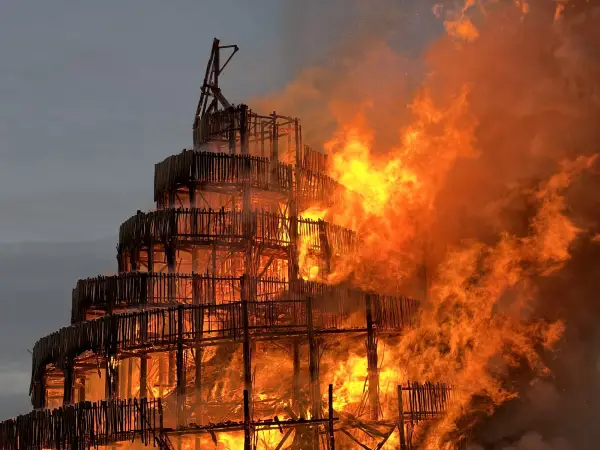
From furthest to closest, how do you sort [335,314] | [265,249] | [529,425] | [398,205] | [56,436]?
[398,205], [265,249], [529,425], [335,314], [56,436]

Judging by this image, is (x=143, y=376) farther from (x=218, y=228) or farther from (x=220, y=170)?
(x=220, y=170)

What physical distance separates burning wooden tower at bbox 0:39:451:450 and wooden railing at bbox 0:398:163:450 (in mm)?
65

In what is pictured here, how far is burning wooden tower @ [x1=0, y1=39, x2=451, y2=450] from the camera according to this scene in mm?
40375

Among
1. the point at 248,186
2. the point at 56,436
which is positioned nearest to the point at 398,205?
the point at 248,186

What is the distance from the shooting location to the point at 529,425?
46625 mm

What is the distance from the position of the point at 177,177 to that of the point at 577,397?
1047 inches

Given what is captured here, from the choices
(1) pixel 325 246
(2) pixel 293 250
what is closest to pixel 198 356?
(2) pixel 293 250

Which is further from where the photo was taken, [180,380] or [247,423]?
[180,380]

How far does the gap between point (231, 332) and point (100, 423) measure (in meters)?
7.56

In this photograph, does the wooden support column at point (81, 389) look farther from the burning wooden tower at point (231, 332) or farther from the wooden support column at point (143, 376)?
the wooden support column at point (143, 376)

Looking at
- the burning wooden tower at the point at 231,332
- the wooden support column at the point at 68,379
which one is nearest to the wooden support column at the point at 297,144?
the burning wooden tower at the point at 231,332

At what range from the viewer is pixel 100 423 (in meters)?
39.7

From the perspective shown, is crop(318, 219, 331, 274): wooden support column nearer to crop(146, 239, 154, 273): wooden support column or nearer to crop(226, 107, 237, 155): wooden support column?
crop(226, 107, 237, 155): wooden support column

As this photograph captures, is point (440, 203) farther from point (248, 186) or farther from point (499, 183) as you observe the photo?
point (248, 186)
